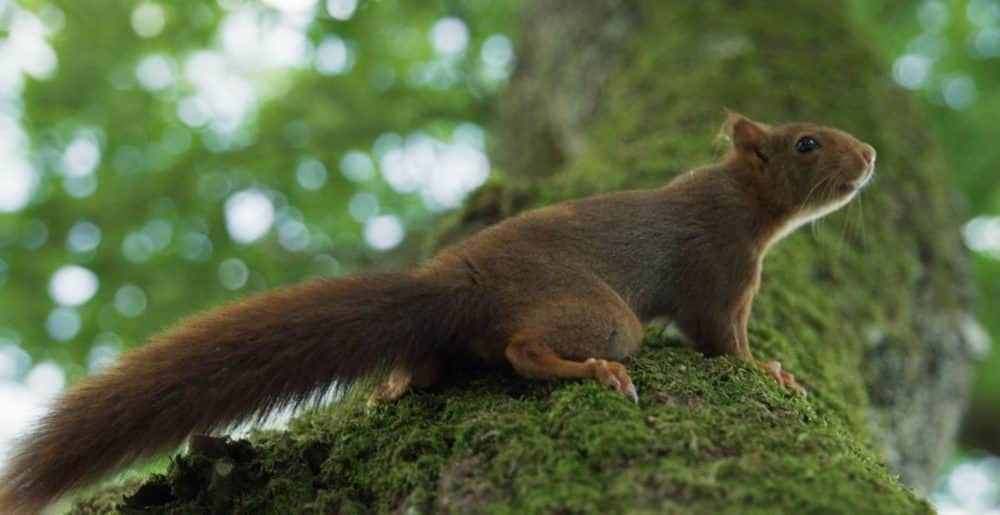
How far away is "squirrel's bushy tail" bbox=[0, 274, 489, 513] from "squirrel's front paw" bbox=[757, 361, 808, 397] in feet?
3.45

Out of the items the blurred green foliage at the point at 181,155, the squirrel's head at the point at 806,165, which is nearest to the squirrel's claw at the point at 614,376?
the squirrel's head at the point at 806,165

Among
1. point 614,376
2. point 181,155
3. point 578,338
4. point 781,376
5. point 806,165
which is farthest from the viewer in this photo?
point 181,155

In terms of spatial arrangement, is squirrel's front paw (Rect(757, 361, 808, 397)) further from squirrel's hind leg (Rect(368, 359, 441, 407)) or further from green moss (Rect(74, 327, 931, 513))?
squirrel's hind leg (Rect(368, 359, 441, 407))

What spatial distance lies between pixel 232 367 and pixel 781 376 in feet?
5.97

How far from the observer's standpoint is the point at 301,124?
28.1 ft

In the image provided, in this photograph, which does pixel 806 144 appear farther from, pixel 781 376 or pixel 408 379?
pixel 408 379

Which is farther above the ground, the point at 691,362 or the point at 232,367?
the point at 232,367

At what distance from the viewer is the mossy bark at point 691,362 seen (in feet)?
6.19

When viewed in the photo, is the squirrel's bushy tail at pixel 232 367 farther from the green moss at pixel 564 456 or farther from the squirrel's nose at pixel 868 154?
the squirrel's nose at pixel 868 154

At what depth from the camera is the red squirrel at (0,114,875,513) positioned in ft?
6.90

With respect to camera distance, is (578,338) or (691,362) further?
(691,362)

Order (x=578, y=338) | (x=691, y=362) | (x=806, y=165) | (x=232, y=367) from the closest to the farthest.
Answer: (x=232, y=367) → (x=578, y=338) → (x=691, y=362) → (x=806, y=165)

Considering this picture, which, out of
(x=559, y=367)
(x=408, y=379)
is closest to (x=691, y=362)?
(x=559, y=367)

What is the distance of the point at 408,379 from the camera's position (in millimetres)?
2639
